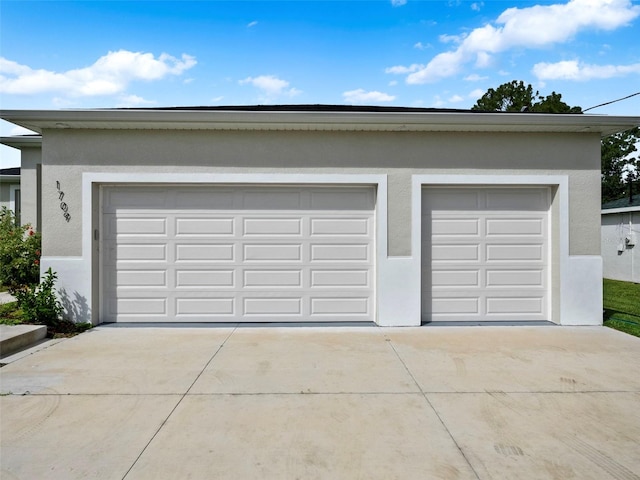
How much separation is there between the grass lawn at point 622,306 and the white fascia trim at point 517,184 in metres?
0.89

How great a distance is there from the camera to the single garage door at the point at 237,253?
6797 millimetres

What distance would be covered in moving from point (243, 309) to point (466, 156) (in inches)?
190

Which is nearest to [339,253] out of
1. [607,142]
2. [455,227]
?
[455,227]

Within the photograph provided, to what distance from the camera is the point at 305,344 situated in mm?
5527

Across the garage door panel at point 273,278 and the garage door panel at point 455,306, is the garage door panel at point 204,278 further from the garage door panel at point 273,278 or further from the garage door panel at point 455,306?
the garage door panel at point 455,306

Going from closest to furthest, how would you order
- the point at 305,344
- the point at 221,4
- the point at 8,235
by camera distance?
the point at 305,344 < the point at 8,235 < the point at 221,4

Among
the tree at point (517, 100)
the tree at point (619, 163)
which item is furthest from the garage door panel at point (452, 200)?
the tree at point (619, 163)

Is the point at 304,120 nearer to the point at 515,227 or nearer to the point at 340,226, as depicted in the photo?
the point at 340,226

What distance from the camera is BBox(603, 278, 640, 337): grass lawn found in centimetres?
678

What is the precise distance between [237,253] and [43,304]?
320 centimetres

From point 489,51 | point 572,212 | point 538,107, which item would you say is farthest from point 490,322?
point 538,107

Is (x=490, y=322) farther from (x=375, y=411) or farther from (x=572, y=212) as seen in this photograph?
(x=375, y=411)

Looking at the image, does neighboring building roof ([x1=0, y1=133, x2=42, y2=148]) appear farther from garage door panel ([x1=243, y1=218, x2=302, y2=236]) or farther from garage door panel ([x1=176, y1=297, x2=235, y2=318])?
garage door panel ([x1=243, y1=218, x2=302, y2=236])

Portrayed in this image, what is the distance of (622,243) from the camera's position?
43.1 feet
